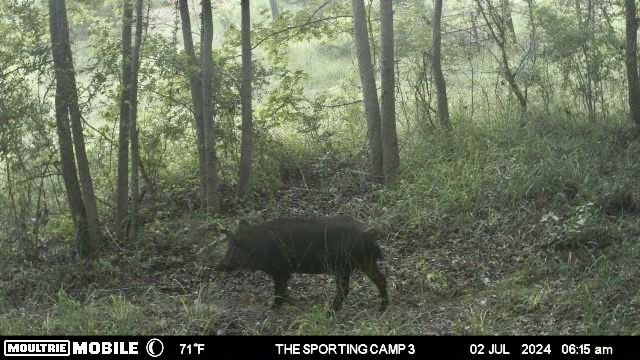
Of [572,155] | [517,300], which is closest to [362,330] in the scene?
[517,300]

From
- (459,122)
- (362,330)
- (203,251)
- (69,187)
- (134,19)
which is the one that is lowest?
(362,330)

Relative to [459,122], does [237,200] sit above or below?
below

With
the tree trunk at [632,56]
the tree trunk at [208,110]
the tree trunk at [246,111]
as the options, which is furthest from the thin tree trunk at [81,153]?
the tree trunk at [632,56]

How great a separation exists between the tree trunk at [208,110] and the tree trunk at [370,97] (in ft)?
7.71

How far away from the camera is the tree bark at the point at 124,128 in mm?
11406

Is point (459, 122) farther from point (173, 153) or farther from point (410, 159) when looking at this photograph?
point (173, 153)

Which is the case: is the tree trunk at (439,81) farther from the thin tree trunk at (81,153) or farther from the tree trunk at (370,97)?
the thin tree trunk at (81,153)

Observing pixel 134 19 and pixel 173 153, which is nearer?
pixel 134 19

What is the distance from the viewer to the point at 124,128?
11.5m

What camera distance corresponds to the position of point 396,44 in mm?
14516

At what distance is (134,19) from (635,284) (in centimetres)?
726
